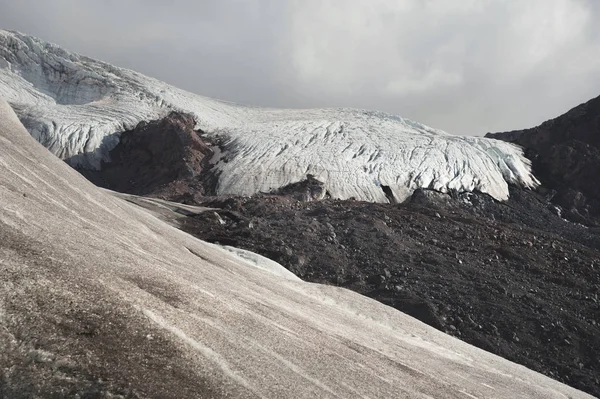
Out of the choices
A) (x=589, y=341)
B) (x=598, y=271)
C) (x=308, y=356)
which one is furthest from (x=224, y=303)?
(x=598, y=271)

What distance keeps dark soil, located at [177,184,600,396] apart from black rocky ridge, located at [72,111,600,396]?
0.05 m

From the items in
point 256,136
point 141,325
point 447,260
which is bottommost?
point 141,325

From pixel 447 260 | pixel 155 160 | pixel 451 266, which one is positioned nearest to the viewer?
pixel 451 266

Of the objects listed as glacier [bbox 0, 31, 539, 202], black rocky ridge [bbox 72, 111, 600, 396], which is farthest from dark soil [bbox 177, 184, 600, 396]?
glacier [bbox 0, 31, 539, 202]

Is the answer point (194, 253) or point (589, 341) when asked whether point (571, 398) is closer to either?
point (589, 341)

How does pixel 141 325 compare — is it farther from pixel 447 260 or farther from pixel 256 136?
pixel 256 136

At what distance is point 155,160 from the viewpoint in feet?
138

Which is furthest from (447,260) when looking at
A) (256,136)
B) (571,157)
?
(571,157)

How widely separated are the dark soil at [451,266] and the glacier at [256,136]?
23.5 feet

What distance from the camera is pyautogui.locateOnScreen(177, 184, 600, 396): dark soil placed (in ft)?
65.7

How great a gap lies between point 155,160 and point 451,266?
26031mm

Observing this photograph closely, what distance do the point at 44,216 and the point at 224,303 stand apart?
11.2ft

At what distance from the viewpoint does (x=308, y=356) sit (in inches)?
336

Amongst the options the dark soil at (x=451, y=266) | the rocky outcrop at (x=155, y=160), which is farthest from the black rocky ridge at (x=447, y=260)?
the rocky outcrop at (x=155, y=160)
